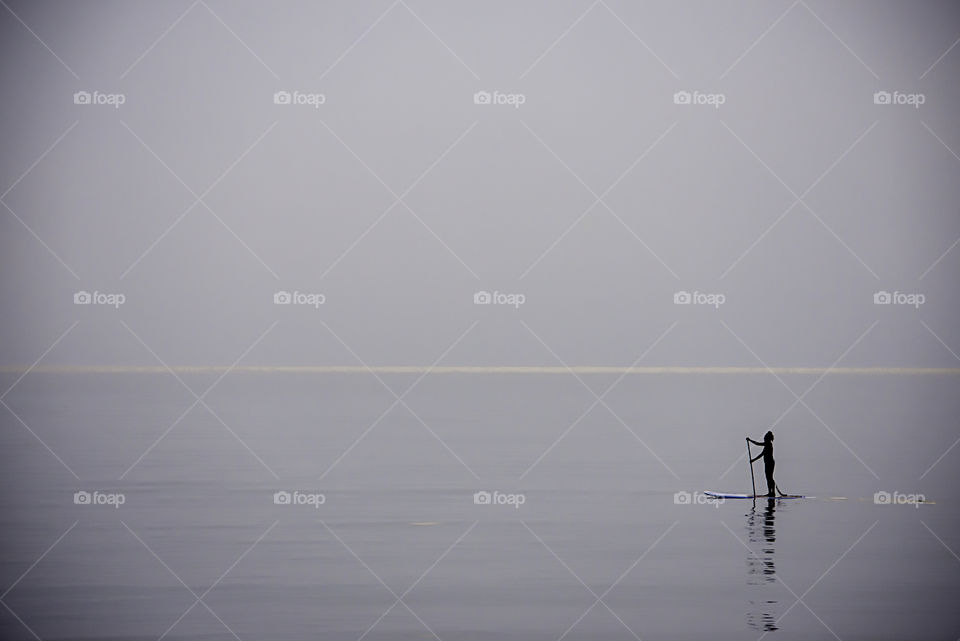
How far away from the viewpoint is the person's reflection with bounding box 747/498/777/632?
15797mm

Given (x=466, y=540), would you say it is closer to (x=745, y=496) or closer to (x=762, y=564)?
(x=762, y=564)

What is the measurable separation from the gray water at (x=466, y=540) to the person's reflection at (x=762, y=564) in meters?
0.06

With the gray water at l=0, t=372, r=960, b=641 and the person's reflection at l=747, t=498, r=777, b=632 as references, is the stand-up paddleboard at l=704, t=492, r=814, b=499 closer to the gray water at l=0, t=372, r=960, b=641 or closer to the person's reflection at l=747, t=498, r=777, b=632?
the person's reflection at l=747, t=498, r=777, b=632

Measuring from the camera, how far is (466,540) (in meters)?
21.8

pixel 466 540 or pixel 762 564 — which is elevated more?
pixel 466 540

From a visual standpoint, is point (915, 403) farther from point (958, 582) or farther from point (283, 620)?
point (283, 620)

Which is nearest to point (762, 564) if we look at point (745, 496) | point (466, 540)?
point (466, 540)

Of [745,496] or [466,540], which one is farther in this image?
[745,496]

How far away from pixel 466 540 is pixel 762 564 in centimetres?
488

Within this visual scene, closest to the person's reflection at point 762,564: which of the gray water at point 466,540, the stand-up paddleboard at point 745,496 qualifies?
the gray water at point 466,540

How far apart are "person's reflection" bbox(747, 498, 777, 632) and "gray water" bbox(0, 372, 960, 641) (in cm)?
6

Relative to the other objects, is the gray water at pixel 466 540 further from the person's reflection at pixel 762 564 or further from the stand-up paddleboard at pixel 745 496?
the stand-up paddleboard at pixel 745 496

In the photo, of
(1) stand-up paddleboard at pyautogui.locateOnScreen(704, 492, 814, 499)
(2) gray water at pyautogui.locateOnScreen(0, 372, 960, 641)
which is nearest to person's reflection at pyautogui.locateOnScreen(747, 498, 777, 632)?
(2) gray water at pyautogui.locateOnScreen(0, 372, 960, 641)

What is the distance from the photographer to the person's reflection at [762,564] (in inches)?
622
